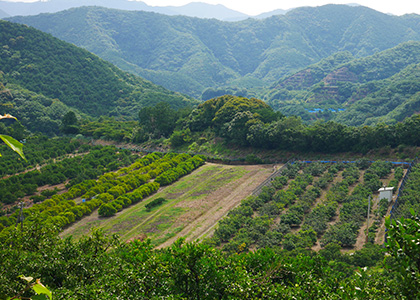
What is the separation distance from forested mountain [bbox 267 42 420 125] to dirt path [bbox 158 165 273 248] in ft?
163

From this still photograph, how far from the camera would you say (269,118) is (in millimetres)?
52438

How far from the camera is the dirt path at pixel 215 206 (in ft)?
99.3

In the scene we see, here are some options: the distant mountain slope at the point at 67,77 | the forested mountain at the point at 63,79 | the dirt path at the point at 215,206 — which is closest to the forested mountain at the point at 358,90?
the forested mountain at the point at 63,79

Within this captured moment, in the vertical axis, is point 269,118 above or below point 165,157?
above

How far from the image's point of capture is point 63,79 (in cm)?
10288

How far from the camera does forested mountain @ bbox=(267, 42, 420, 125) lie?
9050 centimetres

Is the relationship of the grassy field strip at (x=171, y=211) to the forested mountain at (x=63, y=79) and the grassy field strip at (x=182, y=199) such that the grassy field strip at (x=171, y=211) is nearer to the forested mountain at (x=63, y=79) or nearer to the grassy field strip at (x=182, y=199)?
the grassy field strip at (x=182, y=199)

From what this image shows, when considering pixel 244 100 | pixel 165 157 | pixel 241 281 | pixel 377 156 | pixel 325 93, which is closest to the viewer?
pixel 241 281

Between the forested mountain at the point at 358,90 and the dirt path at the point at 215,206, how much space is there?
4974 centimetres

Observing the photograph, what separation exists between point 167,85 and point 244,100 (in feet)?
442

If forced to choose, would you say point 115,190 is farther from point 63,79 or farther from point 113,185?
point 63,79

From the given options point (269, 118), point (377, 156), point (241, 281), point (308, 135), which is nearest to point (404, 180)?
point (377, 156)

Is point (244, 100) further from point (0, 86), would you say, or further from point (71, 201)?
point (0, 86)

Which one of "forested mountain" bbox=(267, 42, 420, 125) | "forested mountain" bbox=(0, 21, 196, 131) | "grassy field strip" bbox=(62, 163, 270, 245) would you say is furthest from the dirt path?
"forested mountain" bbox=(0, 21, 196, 131)
